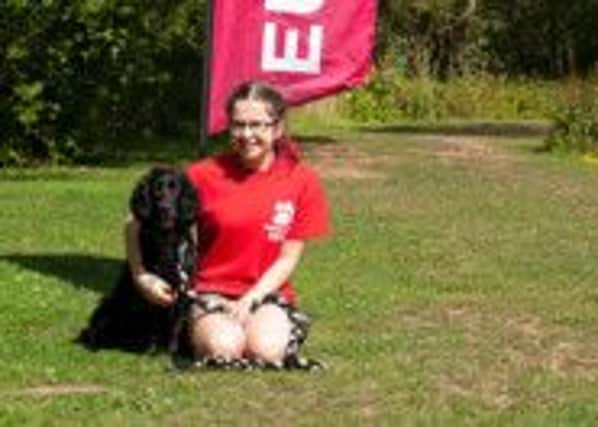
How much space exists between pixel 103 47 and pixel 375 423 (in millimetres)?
15501

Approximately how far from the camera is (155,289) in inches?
365

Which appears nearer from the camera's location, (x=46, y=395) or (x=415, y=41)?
(x=46, y=395)

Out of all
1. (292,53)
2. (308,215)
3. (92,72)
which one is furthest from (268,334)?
(92,72)

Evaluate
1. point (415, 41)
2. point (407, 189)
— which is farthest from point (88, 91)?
point (415, 41)

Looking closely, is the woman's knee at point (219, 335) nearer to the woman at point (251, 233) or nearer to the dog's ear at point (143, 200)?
the woman at point (251, 233)

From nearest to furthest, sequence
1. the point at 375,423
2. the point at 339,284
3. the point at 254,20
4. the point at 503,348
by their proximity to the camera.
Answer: the point at 375,423 → the point at 503,348 → the point at 254,20 → the point at 339,284

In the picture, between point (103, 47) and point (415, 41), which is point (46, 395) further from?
point (415, 41)

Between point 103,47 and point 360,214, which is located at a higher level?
point 103,47

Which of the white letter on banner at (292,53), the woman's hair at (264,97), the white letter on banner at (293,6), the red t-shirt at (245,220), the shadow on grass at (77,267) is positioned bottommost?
the shadow on grass at (77,267)

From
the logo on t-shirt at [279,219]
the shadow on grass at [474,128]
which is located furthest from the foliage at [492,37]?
the logo on t-shirt at [279,219]

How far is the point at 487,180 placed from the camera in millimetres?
23125

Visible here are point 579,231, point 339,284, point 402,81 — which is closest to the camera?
point 339,284

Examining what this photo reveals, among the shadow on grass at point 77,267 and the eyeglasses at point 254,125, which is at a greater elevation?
the eyeglasses at point 254,125

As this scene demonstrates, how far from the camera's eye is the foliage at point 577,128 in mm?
29317
